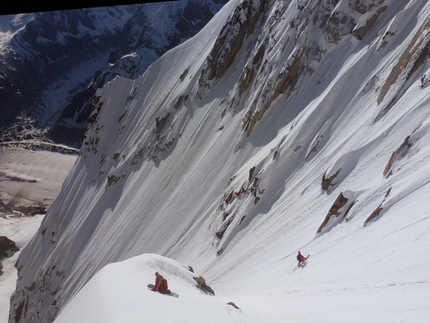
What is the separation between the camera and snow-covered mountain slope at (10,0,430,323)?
24.8 feet

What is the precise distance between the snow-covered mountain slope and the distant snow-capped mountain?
246 ft

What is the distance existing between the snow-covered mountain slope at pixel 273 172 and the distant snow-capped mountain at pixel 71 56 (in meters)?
75.0

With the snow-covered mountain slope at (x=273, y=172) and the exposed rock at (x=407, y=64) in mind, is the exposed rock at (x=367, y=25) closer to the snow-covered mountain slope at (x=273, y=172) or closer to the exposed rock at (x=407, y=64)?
the snow-covered mountain slope at (x=273, y=172)

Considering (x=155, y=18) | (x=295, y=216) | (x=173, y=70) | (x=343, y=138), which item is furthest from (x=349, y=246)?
(x=155, y=18)

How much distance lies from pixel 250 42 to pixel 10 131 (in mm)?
105724

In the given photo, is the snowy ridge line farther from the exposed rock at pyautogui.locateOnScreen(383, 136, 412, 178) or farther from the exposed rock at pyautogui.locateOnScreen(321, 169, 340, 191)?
the exposed rock at pyautogui.locateOnScreen(383, 136, 412, 178)

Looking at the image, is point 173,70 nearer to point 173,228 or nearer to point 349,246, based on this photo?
point 173,228

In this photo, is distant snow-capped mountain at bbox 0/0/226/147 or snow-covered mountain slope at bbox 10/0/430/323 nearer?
snow-covered mountain slope at bbox 10/0/430/323

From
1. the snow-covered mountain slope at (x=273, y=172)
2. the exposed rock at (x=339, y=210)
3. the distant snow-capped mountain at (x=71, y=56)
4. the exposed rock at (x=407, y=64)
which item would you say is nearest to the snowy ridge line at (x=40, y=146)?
the distant snow-capped mountain at (x=71, y=56)

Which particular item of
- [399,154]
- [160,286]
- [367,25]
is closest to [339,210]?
[399,154]

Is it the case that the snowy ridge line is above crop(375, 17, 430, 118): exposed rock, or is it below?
below

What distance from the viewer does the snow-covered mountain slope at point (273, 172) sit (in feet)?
24.8

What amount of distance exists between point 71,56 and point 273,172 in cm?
15439

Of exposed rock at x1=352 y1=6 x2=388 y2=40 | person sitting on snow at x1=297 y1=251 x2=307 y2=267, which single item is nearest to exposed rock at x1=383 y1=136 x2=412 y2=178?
person sitting on snow at x1=297 y1=251 x2=307 y2=267
